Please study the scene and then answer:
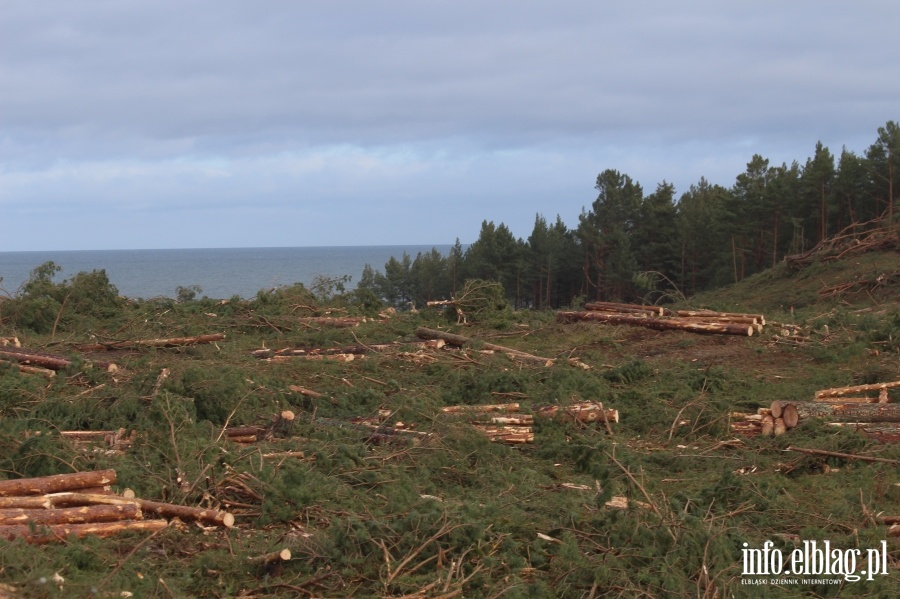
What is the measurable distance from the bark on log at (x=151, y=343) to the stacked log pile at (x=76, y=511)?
895cm

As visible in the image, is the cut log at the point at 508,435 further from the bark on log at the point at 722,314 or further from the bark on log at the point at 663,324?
the bark on log at the point at 722,314

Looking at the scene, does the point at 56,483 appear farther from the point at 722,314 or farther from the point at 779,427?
the point at 722,314

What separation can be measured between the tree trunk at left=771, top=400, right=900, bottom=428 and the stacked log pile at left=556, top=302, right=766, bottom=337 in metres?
5.75

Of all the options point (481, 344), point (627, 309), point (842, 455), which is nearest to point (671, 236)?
point (627, 309)

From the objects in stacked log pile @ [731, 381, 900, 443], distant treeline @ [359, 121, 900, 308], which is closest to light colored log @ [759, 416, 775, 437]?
stacked log pile @ [731, 381, 900, 443]

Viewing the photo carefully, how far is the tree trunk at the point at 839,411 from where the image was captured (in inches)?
367

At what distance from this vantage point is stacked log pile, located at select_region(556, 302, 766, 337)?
1570 cm

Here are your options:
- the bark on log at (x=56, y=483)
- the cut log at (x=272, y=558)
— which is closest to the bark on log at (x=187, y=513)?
the bark on log at (x=56, y=483)

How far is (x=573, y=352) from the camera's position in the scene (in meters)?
14.9

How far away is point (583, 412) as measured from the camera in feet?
32.6

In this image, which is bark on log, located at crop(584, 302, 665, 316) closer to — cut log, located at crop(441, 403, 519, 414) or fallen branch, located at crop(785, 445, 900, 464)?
cut log, located at crop(441, 403, 519, 414)

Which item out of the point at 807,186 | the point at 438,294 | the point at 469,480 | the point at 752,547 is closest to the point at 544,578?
the point at 752,547

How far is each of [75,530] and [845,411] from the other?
7.49 m

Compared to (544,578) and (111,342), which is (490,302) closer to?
(111,342)
